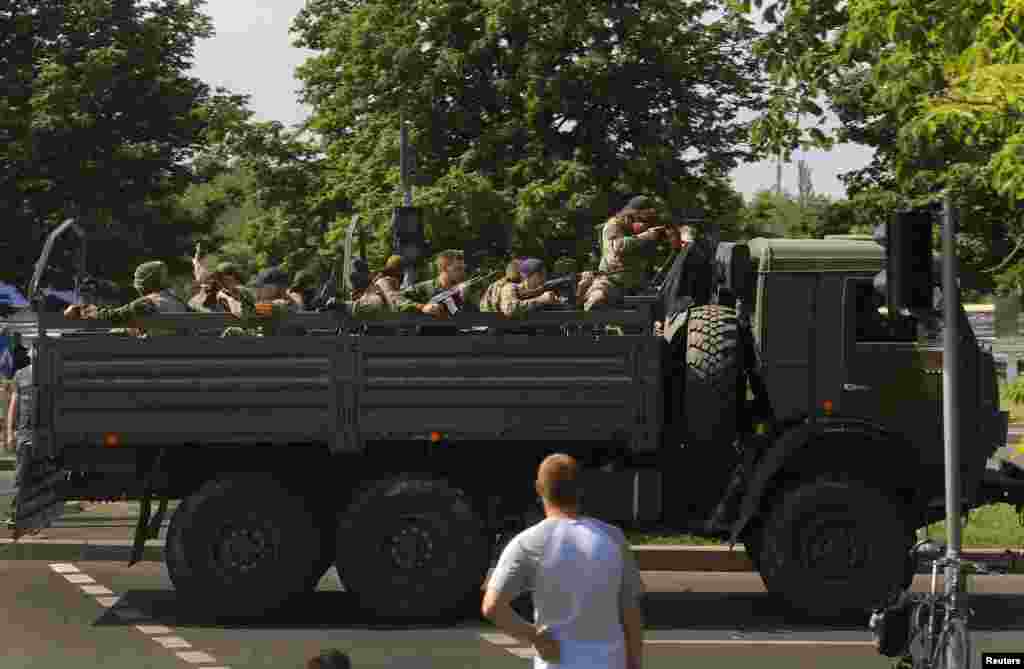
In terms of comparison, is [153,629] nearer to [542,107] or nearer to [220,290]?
[220,290]

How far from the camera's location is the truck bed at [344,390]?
12.7 metres

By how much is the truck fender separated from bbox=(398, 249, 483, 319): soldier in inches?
83.5

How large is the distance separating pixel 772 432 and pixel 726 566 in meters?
2.88

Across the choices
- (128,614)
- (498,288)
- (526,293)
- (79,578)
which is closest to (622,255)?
(526,293)

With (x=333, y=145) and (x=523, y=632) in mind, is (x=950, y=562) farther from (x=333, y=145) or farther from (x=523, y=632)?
(x=333, y=145)

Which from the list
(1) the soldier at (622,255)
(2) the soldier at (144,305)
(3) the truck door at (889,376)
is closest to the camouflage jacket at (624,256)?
(1) the soldier at (622,255)

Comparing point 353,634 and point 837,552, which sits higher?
point 837,552

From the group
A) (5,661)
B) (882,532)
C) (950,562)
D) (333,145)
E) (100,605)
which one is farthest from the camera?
(333,145)

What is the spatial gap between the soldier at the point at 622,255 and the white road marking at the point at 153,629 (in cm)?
323

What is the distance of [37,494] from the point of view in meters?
13.2

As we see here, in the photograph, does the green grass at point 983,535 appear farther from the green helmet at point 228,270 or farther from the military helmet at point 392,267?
the green helmet at point 228,270

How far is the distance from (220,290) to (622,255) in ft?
8.72

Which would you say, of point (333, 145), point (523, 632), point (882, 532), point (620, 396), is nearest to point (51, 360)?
point (620, 396)

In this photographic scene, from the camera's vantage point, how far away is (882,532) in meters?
12.7
